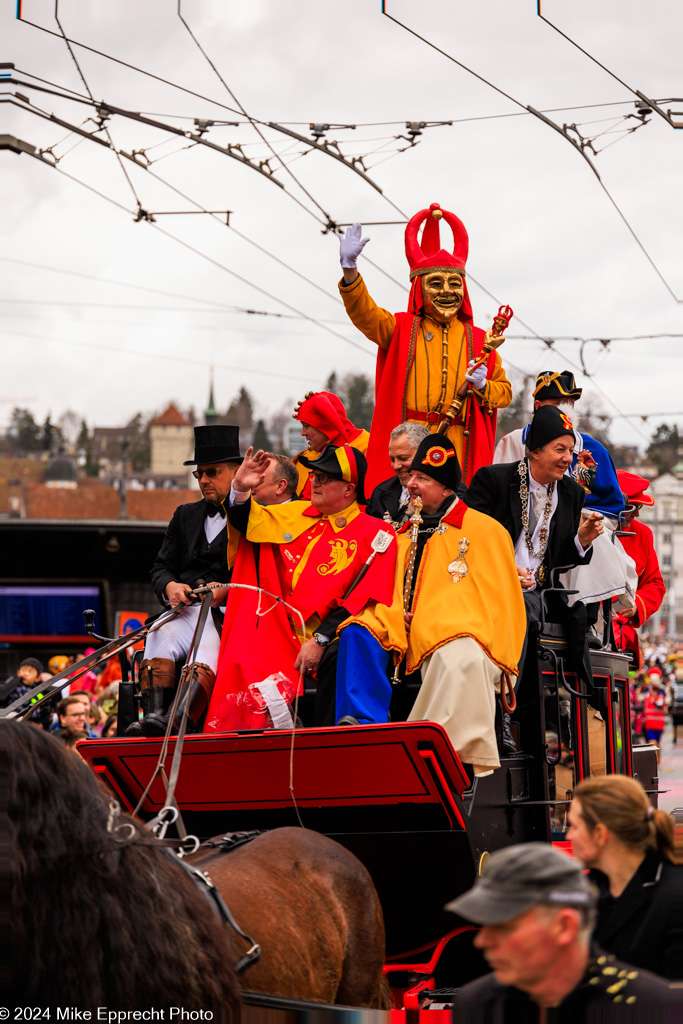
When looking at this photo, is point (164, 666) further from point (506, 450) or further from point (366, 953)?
point (506, 450)

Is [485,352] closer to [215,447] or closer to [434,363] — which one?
[434,363]

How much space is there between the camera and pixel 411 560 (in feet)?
18.4

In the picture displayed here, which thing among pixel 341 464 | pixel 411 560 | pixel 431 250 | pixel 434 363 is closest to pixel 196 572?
pixel 341 464

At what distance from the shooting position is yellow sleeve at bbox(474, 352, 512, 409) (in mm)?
7625

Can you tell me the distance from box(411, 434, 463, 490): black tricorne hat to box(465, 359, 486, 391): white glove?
1.91 m

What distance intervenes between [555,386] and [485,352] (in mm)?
535

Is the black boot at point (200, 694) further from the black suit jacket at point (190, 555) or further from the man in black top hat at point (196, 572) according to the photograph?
the black suit jacket at point (190, 555)

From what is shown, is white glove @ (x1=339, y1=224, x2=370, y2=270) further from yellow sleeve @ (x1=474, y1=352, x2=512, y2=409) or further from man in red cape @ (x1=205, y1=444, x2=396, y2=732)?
man in red cape @ (x1=205, y1=444, x2=396, y2=732)

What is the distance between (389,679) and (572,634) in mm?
1305

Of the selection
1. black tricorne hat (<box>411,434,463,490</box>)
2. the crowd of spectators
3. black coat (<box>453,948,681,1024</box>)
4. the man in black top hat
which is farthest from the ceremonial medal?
black coat (<box>453,948,681,1024</box>)

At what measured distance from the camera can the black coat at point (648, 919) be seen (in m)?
2.71

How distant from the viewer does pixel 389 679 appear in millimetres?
5469

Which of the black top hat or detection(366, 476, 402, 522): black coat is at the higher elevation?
the black top hat

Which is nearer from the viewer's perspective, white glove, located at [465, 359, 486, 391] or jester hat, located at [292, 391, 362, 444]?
jester hat, located at [292, 391, 362, 444]
